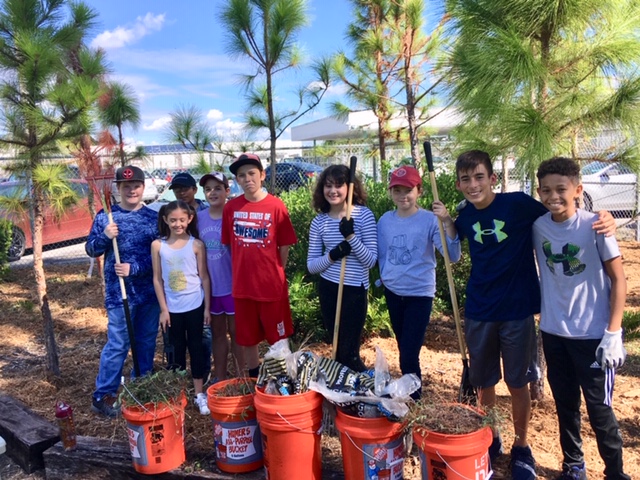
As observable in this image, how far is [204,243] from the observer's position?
12.3 ft

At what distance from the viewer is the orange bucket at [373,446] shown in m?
2.49

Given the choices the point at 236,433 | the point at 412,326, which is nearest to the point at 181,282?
the point at 236,433

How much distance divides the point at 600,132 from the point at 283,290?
2.19 m

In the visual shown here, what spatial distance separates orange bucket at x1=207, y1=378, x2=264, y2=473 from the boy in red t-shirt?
0.70 metres

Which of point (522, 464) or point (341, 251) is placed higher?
point (341, 251)

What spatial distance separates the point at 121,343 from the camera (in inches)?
151

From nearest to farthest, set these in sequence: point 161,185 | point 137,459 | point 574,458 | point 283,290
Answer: point 574,458, point 137,459, point 283,290, point 161,185

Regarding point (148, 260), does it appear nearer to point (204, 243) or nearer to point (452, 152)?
point (204, 243)

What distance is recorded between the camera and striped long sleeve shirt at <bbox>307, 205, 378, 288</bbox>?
3252mm

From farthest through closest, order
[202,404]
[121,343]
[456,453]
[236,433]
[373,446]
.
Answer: [121,343] < [202,404] < [236,433] < [373,446] < [456,453]

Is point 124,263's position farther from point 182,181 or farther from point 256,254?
point 256,254

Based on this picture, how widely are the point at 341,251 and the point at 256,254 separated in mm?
607

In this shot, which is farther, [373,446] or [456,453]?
[373,446]

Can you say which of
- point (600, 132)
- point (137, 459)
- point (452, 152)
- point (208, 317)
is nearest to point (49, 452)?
point (137, 459)
